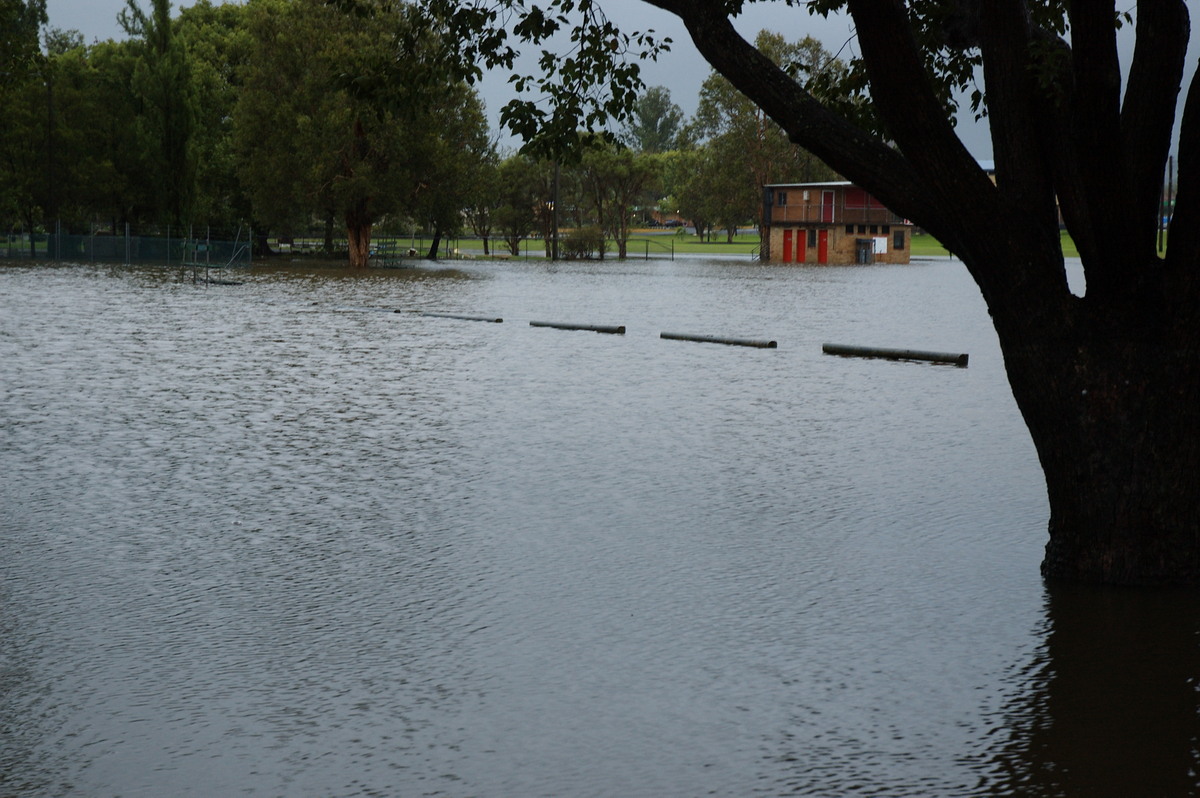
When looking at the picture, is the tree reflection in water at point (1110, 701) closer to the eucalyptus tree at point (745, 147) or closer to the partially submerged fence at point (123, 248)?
the partially submerged fence at point (123, 248)

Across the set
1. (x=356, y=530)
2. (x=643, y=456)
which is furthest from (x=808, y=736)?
(x=643, y=456)

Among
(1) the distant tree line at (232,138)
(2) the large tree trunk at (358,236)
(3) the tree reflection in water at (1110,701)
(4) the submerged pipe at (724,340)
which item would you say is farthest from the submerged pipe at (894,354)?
(2) the large tree trunk at (358,236)

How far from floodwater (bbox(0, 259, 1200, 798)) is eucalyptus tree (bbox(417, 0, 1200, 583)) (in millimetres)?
567

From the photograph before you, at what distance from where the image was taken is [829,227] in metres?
93.4

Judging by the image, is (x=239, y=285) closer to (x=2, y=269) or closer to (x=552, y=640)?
(x=2, y=269)

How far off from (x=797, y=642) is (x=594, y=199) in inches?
4030

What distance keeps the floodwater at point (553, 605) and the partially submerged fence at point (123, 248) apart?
47.7m

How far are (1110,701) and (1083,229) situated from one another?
8.96 feet

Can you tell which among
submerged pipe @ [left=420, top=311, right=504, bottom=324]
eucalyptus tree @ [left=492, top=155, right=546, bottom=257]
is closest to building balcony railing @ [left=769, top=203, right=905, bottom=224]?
eucalyptus tree @ [left=492, top=155, right=546, bottom=257]

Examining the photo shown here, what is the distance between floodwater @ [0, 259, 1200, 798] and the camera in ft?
17.0

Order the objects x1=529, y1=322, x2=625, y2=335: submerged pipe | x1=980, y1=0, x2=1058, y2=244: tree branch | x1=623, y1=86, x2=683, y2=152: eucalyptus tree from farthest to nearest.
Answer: x1=623, y1=86, x2=683, y2=152: eucalyptus tree < x1=529, y1=322, x2=625, y2=335: submerged pipe < x1=980, y1=0, x2=1058, y2=244: tree branch

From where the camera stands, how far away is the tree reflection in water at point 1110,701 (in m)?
5.06

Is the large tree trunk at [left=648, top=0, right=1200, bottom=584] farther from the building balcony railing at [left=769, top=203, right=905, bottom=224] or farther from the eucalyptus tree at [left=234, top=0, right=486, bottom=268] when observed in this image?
the building balcony railing at [left=769, top=203, right=905, bottom=224]

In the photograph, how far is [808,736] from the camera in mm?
5422
